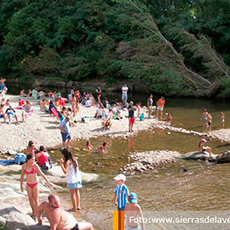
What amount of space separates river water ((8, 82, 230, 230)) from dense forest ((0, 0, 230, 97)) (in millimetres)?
11491

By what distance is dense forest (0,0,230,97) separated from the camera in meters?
31.7

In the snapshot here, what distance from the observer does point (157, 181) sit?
40.0 feet

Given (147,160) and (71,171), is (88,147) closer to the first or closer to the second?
(147,160)

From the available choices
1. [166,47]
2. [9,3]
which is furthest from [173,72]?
[9,3]

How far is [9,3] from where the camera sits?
47.7 metres

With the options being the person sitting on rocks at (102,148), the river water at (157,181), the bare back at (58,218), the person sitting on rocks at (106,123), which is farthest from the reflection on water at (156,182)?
the bare back at (58,218)

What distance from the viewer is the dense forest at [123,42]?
104 ft

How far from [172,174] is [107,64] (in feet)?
82.5

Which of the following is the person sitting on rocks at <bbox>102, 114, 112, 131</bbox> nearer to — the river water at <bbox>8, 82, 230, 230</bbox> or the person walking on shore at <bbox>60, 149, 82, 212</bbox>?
the river water at <bbox>8, 82, 230, 230</bbox>

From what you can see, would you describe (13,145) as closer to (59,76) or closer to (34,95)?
(34,95)

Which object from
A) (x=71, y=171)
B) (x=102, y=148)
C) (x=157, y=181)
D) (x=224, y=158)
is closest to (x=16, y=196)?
(x=71, y=171)

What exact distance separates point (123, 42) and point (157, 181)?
24821 mm

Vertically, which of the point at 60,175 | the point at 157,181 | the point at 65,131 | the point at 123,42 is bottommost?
the point at 157,181

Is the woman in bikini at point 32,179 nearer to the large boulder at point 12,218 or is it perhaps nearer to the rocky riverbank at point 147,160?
the large boulder at point 12,218
